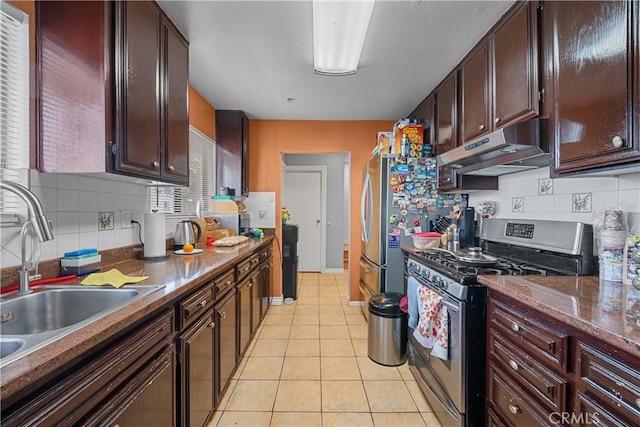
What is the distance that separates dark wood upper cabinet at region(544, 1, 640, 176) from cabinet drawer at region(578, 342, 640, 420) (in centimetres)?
71

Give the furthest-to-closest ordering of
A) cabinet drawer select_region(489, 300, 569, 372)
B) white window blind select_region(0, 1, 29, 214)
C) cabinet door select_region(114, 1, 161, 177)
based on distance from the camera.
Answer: cabinet door select_region(114, 1, 161, 177)
white window blind select_region(0, 1, 29, 214)
cabinet drawer select_region(489, 300, 569, 372)

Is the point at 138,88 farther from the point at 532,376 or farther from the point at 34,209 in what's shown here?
the point at 532,376

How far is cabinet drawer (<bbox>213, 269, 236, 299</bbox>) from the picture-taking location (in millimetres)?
1654

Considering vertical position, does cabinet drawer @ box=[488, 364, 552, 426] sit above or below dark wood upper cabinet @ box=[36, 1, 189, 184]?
below

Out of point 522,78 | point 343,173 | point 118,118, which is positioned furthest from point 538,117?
point 343,173

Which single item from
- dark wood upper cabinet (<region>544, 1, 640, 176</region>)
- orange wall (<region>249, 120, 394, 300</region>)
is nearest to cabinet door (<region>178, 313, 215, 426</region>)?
dark wood upper cabinet (<region>544, 1, 640, 176</region>)

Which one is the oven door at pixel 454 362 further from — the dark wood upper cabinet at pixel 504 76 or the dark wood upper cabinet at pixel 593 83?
the dark wood upper cabinet at pixel 504 76

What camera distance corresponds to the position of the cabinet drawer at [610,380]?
0.71 meters

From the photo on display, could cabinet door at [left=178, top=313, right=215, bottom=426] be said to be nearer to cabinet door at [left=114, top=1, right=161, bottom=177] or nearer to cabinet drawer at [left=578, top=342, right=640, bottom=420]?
cabinet door at [left=114, top=1, right=161, bottom=177]

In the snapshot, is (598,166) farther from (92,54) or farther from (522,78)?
(92,54)

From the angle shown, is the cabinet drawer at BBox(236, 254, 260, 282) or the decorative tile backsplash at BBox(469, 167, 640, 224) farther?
the cabinet drawer at BBox(236, 254, 260, 282)

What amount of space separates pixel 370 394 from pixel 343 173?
4218 millimetres

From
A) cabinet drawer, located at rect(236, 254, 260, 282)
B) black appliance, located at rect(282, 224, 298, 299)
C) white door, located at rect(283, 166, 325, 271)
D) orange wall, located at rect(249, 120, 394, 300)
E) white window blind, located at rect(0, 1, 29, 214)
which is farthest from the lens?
white door, located at rect(283, 166, 325, 271)

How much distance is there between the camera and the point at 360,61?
7.25ft
